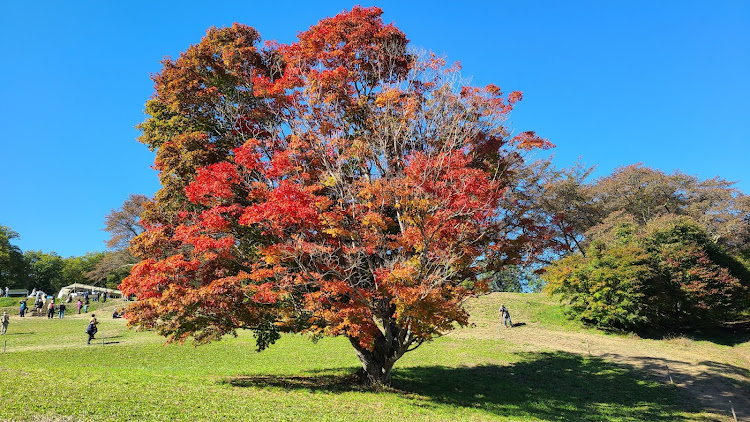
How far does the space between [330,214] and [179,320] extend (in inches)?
200

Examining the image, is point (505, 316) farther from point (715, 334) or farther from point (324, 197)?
point (324, 197)

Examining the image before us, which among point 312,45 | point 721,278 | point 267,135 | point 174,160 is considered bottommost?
point 721,278

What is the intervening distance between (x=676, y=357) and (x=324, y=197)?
22045mm

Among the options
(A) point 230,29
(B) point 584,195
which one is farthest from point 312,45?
(B) point 584,195

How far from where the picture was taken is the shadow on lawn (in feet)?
41.3

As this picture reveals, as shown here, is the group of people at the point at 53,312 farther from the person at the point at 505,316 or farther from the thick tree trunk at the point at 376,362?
the person at the point at 505,316

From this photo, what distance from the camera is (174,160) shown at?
12.1 metres

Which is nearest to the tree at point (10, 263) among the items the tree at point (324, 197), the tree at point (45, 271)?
the tree at point (45, 271)

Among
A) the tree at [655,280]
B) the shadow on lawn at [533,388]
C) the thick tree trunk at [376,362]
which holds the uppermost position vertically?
the tree at [655,280]

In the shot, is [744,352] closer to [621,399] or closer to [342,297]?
[621,399]

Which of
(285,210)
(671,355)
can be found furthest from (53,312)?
(671,355)

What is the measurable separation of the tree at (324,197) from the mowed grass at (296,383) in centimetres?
173

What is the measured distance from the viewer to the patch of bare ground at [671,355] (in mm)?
15484

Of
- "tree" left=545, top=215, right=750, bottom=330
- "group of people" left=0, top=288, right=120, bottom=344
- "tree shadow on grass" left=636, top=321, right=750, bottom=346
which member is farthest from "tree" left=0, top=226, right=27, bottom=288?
"tree shadow on grass" left=636, top=321, right=750, bottom=346
